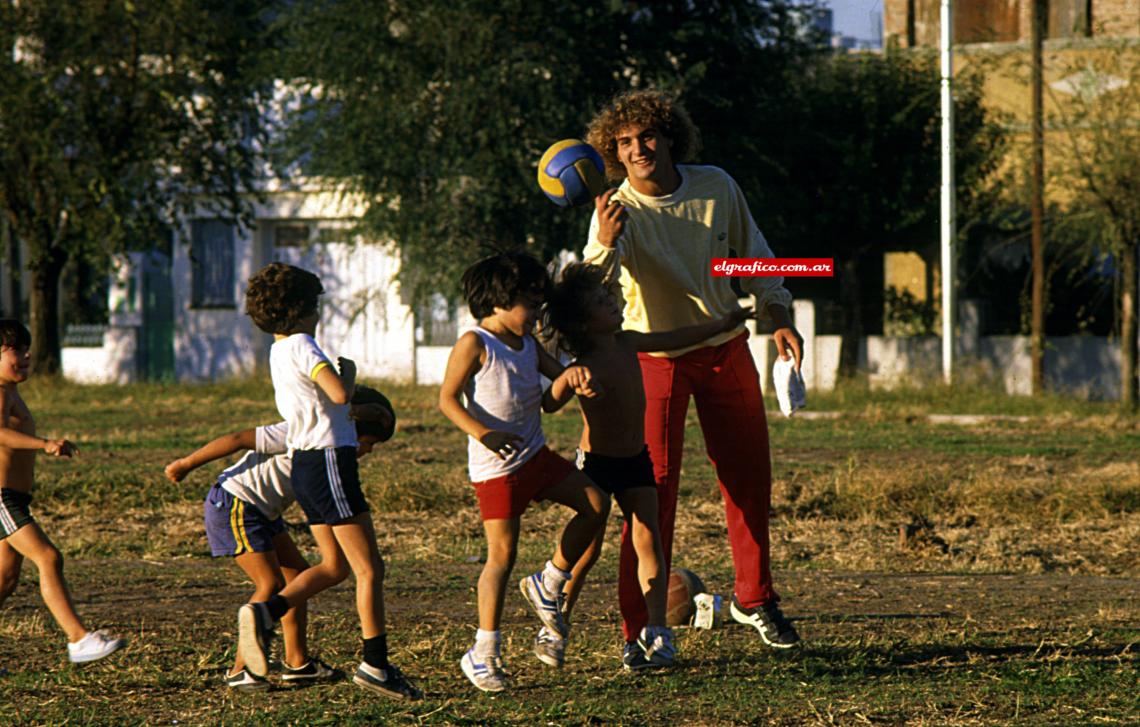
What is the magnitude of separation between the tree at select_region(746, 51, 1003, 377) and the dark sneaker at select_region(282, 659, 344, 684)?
19.3 meters

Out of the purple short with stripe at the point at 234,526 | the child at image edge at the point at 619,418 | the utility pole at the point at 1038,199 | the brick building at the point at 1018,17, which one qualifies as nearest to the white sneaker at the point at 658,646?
the child at image edge at the point at 619,418

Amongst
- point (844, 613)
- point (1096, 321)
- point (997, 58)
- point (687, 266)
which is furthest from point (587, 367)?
point (1096, 321)

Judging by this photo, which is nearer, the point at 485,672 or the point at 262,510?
the point at 485,672

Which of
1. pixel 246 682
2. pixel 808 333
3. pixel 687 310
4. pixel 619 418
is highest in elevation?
pixel 687 310

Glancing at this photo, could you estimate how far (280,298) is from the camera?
5.39 meters

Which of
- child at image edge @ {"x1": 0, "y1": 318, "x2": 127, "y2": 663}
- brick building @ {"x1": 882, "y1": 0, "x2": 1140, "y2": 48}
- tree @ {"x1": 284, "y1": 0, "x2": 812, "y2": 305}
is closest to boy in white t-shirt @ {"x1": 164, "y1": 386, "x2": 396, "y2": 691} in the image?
child at image edge @ {"x1": 0, "y1": 318, "x2": 127, "y2": 663}

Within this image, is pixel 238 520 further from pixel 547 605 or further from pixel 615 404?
pixel 615 404

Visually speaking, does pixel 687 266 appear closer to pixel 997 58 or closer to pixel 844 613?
pixel 844 613

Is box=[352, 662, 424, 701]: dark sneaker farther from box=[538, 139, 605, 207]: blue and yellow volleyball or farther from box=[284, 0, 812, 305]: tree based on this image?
box=[284, 0, 812, 305]: tree

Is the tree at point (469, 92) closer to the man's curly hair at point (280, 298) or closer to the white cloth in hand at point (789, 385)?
the white cloth in hand at point (789, 385)

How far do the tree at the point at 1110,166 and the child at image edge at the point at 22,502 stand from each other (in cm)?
1664

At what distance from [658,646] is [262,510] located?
1425mm

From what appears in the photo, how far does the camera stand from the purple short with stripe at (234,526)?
5473 mm

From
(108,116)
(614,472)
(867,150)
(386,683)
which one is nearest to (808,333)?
(867,150)
